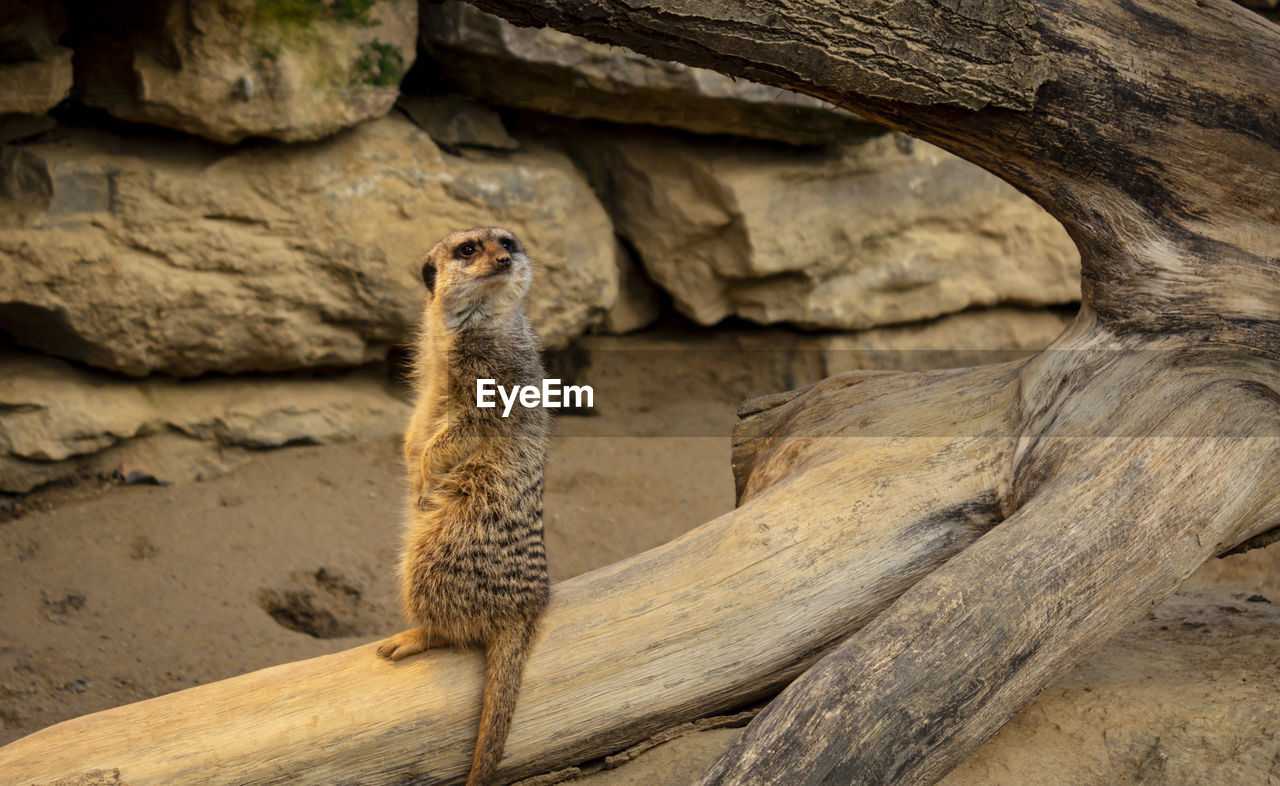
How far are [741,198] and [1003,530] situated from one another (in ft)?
9.64

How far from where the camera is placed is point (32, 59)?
341 cm

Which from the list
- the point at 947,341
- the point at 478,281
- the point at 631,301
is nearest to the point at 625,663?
the point at 478,281

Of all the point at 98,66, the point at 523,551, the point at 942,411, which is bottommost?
the point at 523,551

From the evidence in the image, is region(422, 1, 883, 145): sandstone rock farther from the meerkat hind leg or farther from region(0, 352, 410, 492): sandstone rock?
the meerkat hind leg

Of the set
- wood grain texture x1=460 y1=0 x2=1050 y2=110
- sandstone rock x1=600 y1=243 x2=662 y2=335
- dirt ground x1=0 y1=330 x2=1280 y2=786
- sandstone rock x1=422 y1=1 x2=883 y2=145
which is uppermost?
wood grain texture x1=460 y1=0 x2=1050 y2=110

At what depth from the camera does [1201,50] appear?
2293 millimetres

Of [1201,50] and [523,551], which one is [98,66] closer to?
[523,551]

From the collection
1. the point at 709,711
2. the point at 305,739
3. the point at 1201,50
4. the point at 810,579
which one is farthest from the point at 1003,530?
the point at 305,739

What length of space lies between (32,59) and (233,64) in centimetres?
61

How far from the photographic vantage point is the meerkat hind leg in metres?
2.22

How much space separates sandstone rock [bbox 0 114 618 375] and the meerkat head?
123 centimetres

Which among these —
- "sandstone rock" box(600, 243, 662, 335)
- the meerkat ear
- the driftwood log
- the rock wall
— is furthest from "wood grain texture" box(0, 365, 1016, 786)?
"sandstone rock" box(600, 243, 662, 335)

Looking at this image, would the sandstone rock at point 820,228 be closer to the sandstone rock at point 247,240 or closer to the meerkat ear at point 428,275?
the sandstone rock at point 247,240

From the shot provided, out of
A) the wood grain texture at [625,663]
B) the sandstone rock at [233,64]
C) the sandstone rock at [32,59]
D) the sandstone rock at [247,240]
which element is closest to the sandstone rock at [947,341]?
the sandstone rock at [247,240]
